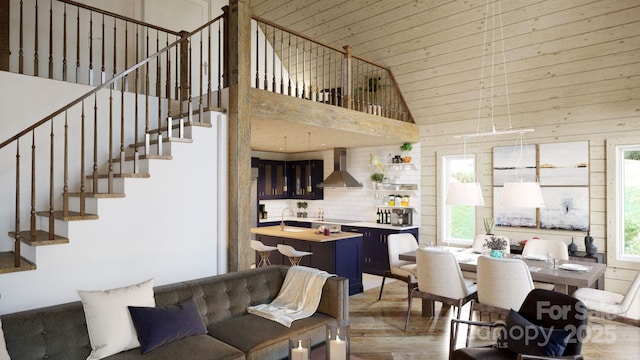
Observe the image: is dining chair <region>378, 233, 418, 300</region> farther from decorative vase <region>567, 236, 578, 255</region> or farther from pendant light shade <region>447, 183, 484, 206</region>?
decorative vase <region>567, 236, 578, 255</region>

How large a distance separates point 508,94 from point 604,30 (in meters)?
1.44

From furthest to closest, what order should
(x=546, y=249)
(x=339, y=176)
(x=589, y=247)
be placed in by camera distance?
1. (x=339, y=176)
2. (x=589, y=247)
3. (x=546, y=249)

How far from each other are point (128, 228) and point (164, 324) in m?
1.03

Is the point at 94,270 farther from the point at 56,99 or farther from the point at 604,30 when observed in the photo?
the point at 604,30

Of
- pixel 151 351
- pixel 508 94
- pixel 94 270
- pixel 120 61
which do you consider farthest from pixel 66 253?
pixel 508 94

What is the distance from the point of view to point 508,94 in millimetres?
5906

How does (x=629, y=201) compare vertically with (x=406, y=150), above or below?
below

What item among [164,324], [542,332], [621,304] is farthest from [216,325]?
[621,304]

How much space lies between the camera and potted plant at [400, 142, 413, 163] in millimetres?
7336

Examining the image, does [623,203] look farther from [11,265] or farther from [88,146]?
[11,265]

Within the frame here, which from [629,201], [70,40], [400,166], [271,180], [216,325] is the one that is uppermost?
[70,40]

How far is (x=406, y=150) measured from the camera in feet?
24.3

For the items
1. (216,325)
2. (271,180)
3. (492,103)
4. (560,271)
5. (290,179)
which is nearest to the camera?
(216,325)

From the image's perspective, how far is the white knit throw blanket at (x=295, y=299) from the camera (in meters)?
3.38
